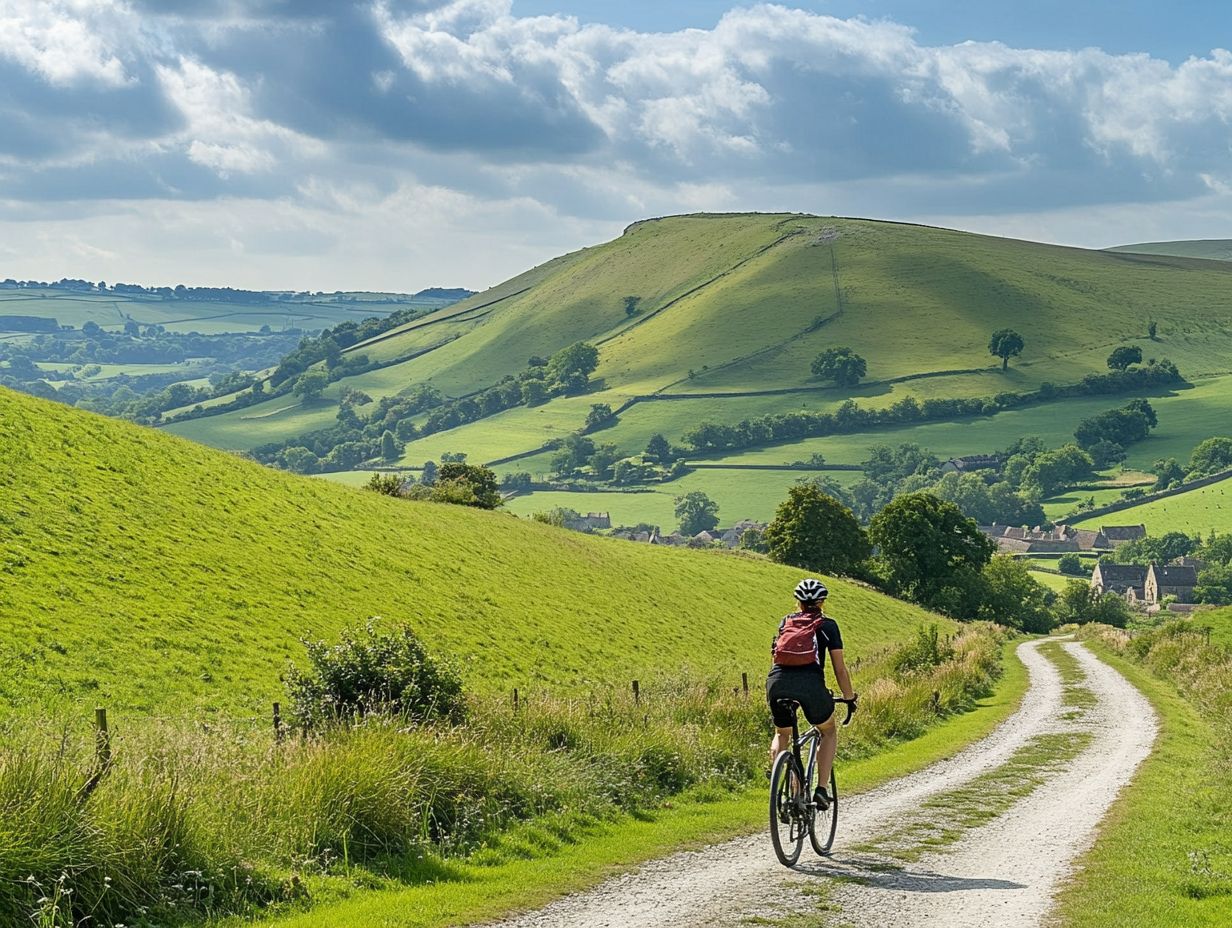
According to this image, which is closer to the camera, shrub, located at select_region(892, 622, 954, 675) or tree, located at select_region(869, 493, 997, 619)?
shrub, located at select_region(892, 622, 954, 675)

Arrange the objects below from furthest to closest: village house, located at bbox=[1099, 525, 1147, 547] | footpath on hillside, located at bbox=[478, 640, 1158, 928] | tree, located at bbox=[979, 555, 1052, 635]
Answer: village house, located at bbox=[1099, 525, 1147, 547] < tree, located at bbox=[979, 555, 1052, 635] < footpath on hillside, located at bbox=[478, 640, 1158, 928]

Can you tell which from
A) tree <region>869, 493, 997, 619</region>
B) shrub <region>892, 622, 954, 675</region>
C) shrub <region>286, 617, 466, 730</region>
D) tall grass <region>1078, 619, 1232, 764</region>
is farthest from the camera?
tree <region>869, 493, 997, 619</region>

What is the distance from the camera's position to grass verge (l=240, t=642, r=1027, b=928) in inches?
437

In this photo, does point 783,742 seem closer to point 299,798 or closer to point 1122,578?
point 299,798

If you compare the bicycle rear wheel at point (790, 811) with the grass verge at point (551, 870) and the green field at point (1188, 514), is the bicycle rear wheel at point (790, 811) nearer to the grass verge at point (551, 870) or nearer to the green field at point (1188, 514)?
the grass verge at point (551, 870)

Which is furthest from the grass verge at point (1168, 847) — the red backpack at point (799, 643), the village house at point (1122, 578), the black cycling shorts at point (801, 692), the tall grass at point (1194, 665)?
the village house at point (1122, 578)

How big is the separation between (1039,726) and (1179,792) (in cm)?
1329

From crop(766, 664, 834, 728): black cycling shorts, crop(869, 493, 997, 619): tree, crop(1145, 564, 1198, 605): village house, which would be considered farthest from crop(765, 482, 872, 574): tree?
crop(1145, 564, 1198, 605): village house

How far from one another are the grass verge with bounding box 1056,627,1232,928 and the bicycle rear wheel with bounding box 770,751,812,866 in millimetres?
2994

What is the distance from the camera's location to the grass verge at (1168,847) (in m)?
11.7

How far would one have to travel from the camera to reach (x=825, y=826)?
1447 centimetres

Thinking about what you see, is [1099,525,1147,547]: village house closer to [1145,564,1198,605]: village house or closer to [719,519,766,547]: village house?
[1145,564,1198,605]: village house

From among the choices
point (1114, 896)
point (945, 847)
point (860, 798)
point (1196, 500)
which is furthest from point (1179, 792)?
point (1196, 500)

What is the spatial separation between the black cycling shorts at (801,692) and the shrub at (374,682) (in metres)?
6.69
